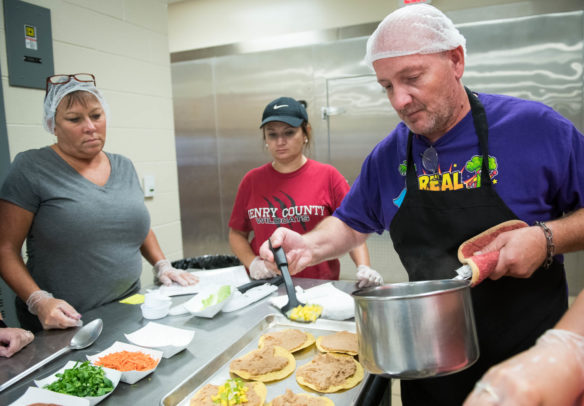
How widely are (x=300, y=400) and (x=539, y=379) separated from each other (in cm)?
68

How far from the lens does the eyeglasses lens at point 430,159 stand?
1.29 m

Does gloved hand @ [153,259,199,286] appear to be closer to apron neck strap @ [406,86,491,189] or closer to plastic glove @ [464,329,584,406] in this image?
apron neck strap @ [406,86,491,189]

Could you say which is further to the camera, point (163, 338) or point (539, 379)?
point (163, 338)

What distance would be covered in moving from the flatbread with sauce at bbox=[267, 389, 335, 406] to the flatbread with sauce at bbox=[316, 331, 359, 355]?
0.22 m

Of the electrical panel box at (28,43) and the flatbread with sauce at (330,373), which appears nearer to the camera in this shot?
the flatbread with sauce at (330,373)

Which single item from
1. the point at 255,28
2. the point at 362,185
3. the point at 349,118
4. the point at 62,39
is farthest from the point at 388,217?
the point at 255,28

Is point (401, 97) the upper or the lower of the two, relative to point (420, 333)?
upper

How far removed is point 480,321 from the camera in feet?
4.00

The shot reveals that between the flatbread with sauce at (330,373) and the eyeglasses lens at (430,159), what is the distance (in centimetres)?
65

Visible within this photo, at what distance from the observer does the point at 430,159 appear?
130cm

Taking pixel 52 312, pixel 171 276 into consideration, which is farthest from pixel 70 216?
pixel 171 276

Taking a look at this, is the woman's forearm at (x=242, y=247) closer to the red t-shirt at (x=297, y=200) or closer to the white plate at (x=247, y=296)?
the red t-shirt at (x=297, y=200)

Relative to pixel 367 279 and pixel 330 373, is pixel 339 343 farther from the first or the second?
pixel 367 279

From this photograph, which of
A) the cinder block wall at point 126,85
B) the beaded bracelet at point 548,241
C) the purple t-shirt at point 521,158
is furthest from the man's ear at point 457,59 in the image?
the cinder block wall at point 126,85
